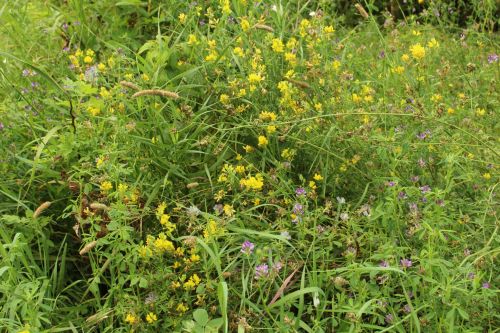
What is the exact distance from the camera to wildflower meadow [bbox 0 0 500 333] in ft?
6.44

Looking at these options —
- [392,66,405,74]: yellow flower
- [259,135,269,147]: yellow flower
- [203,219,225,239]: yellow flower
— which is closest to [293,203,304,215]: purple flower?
[203,219,225,239]: yellow flower

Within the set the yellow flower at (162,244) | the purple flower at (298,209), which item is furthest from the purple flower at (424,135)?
the yellow flower at (162,244)

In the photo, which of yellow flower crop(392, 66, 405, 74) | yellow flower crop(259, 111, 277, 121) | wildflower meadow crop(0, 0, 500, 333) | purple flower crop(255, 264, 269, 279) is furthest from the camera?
yellow flower crop(392, 66, 405, 74)

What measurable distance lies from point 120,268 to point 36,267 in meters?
0.36

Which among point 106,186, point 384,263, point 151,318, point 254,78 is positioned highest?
point 254,78

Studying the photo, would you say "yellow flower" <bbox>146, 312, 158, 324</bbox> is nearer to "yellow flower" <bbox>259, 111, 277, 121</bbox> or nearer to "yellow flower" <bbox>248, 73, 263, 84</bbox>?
"yellow flower" <bbox>259, 111, 277, 121</bbox>

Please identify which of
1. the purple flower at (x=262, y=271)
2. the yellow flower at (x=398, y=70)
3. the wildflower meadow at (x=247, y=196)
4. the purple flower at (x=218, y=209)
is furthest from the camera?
the yellow flower at (x=398, y=70)

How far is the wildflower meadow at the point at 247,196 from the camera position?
196 cm

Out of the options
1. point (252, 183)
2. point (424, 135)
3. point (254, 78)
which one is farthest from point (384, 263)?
point (254, 78)

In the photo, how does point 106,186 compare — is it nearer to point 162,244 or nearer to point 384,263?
point 162,244

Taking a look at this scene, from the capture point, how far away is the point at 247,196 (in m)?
2.37

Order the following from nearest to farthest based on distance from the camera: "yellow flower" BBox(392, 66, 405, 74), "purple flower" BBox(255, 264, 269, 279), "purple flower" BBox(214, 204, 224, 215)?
"purple flower" BBox(255, 264, 269, 279), "purple flower" BBox(214, 204, 224, 215), "yellow flower" BBox(392, 66, 405, 74)

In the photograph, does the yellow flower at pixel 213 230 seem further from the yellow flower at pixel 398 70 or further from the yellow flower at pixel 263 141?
the yellow flower at pixel 398 70

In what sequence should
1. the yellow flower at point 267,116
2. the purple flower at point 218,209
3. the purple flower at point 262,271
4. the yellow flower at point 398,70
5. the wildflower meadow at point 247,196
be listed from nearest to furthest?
the purple flower at point 262,271, the wildflower meadow at point 247,196, the purple flower at point 218,209, the yellow flower at point 267,116, the yellow flower at point 398,70
